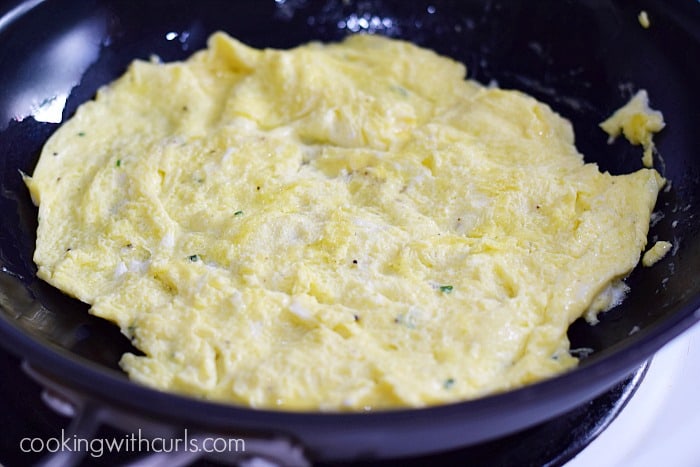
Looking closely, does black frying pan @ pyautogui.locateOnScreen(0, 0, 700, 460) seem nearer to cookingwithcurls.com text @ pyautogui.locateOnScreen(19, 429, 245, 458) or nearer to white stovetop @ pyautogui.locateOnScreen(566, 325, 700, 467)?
cookingwithcurls.com text @ pyautogui.locateOnScreen(19, 429, 245, 458)

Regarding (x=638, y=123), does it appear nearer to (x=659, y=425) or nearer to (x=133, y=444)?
(x=659, y=425)

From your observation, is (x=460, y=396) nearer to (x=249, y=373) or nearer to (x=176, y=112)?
(x=249, y=373)

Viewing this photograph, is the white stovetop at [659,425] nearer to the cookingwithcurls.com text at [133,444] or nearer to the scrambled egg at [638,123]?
the scrambled egg at [638,123]

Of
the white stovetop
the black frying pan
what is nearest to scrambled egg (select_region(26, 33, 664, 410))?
the black frying pan

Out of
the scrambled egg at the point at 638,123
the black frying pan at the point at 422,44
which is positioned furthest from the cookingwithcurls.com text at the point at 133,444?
the scrambled egg at the point at 638,123

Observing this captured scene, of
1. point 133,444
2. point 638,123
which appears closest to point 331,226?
point 133,444

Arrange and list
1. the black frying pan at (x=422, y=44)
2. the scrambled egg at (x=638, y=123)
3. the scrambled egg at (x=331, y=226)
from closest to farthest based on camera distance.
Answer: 1. the black frying pan at (x=422, y=44)
2. the scrambled egg at (x=331, y=226)
3. the scrambled egg at (x=638, y=123)
